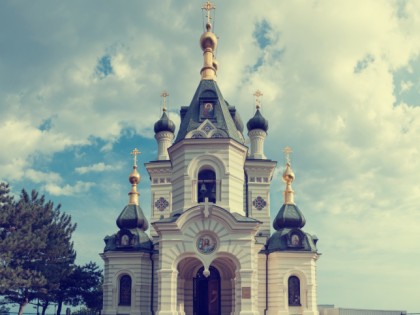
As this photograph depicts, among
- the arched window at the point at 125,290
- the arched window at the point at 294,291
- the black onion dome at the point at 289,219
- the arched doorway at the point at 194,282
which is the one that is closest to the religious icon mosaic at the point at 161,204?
the arched window at the point at 125,290

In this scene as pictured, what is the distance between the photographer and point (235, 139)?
85.8 ft

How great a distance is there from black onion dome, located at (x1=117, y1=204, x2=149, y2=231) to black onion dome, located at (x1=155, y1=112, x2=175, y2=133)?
25.2ft

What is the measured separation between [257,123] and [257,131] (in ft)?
1.88

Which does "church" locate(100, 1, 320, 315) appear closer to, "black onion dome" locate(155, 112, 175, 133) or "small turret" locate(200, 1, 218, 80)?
"small turret" locate(200, 1, 218, 80)

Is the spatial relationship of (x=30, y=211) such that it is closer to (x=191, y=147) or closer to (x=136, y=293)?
(x=136, y=293)

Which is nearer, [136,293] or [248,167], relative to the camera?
[136,293]

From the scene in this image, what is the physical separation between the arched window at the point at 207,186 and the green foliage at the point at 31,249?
403 inches

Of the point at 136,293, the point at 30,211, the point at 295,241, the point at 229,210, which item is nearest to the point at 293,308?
the point at 295,241

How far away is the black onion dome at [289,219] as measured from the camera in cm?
2939

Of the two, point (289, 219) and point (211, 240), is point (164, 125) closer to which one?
point (289, 219)

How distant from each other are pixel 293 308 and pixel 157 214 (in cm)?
1093

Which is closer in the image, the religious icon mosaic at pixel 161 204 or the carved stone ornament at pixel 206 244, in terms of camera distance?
the carved stone ornament at pixel 206 244

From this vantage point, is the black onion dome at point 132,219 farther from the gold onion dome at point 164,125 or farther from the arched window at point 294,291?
the arched window at point 294,291

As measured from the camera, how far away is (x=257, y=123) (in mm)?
35281
